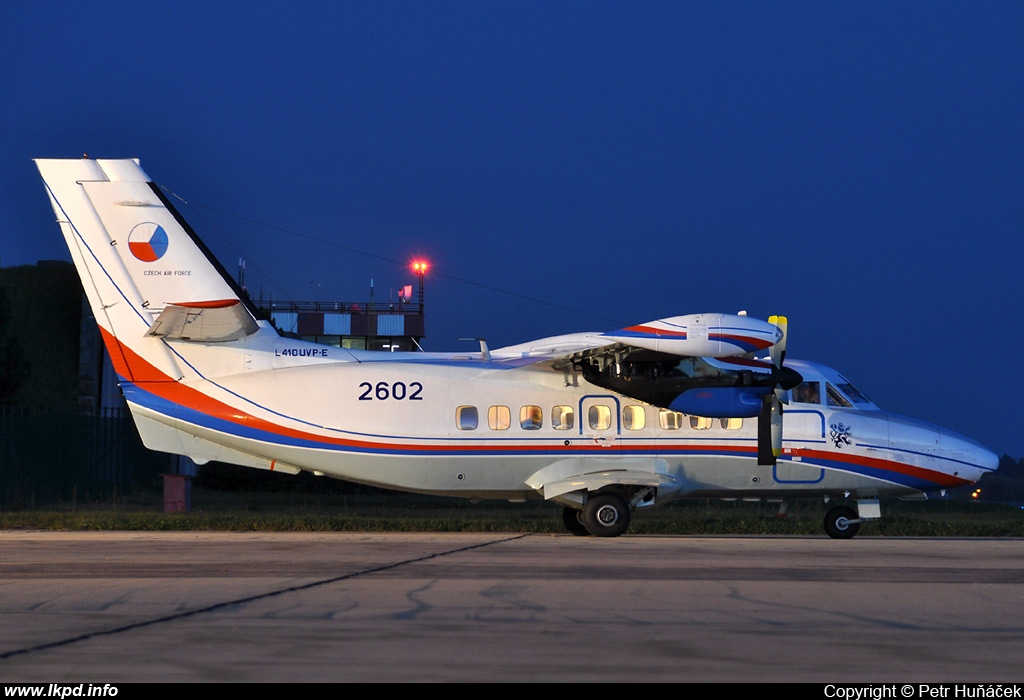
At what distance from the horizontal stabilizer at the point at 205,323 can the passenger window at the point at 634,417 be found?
6.98 meters

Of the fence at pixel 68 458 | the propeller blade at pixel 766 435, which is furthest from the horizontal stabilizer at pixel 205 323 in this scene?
the fence at pixel 68 458

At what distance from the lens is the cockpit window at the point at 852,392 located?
70.2ft

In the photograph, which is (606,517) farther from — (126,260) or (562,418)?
(126,260)

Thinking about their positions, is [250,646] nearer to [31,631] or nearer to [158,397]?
[31,631]

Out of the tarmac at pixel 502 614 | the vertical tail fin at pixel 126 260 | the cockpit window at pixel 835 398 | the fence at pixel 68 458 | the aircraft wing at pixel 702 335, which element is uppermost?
the vertical tail fin at pixel 126 260

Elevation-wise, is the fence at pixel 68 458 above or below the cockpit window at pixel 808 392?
below

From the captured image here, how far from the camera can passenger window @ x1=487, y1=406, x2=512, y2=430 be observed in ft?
67.0

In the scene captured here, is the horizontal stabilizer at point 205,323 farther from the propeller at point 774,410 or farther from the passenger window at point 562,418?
the propeller at point 774,410

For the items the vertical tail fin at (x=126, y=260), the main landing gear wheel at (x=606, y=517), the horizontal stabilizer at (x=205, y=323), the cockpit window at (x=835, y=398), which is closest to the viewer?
the horizontal stabilizer at (x=205, y=323)

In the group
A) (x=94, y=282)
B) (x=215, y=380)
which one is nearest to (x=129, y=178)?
(x=94, y=282)

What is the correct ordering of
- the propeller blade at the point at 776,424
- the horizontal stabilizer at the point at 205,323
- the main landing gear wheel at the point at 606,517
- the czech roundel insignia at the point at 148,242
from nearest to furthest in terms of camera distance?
the horizontal stabilizer at the point at 205,323 → the czech roundel insignia at the point at 148,242 → the main landing gear wheel at the point at 606,517 → the propeller blade at the point at 776,424

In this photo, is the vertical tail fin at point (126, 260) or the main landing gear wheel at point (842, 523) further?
the main landing gear wheel at point (842, 523)

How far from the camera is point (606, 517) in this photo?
66.1ft

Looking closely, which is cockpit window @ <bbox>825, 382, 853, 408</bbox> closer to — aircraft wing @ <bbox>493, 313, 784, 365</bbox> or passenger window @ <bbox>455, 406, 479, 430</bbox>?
aircraft wing @ <bbox>493, 313, 784, 365</bbox>
